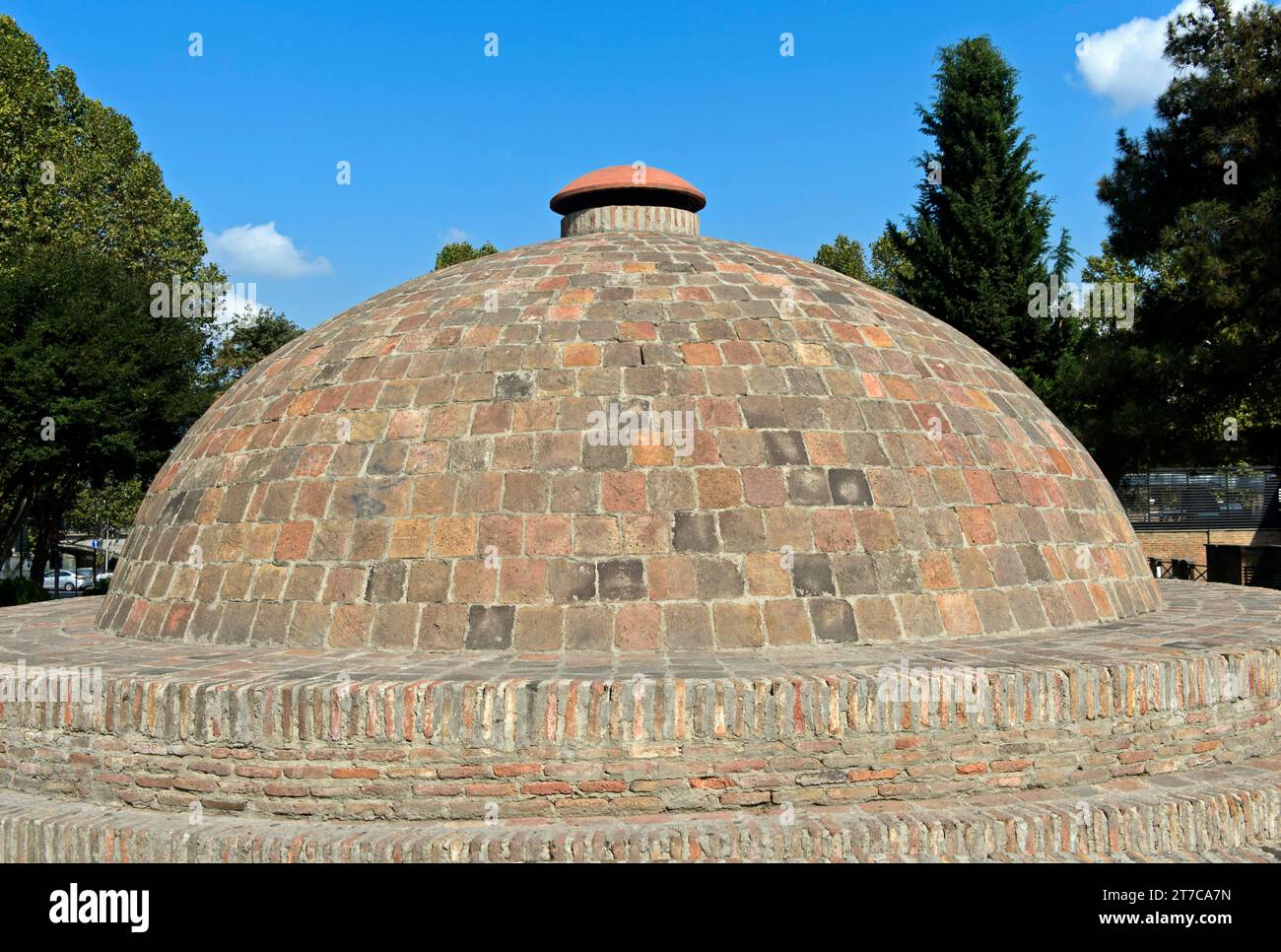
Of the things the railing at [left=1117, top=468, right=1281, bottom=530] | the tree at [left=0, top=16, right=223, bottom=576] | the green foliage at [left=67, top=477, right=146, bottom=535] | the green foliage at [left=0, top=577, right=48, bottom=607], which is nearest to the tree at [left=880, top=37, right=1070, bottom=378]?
the railing at [left=1117, top=468, right=1281, bottom=530]

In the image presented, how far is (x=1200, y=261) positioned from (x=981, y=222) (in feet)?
26.5

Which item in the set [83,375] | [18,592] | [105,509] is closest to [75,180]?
[83,375]

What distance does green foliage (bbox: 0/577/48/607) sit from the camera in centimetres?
2036

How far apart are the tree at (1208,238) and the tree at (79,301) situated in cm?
2044

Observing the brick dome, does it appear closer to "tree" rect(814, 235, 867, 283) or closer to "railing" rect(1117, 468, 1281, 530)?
"railing" rect(1117, 468, 1281, 530)

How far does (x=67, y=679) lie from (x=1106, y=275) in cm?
3660

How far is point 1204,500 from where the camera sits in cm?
3003

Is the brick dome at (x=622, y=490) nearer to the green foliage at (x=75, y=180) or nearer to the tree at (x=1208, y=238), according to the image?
the tree at (x=1208, y=238)

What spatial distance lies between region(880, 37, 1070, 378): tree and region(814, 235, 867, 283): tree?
12824 millimetres

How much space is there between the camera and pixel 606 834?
5.14m

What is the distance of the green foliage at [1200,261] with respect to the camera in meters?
16.6

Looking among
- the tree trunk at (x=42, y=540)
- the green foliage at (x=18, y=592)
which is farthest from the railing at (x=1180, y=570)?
the tree trunk at (x=42, y=540)

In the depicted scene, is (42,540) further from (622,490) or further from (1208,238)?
(1208,238)
